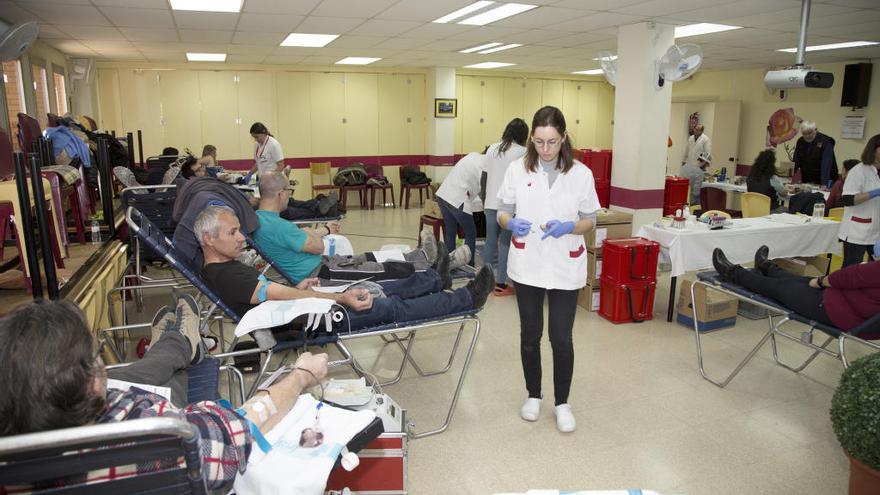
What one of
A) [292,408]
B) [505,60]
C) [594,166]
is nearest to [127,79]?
[505,60]

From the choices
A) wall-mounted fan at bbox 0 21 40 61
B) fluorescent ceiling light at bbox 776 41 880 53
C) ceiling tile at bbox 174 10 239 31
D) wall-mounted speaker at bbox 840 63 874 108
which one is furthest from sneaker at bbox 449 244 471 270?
wall-mounted speaker at bbox 840 63 874 108

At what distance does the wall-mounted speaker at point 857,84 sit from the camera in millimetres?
9047

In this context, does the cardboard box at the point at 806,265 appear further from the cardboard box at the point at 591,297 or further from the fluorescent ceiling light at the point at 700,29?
the fluorescent ceiling light at the point at 700,29

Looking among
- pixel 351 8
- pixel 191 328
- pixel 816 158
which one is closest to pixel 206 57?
pixel 351 8

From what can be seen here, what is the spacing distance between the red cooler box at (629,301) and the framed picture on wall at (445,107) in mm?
7495

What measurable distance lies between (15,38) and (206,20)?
2.11 meters

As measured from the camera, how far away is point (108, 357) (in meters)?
2.93

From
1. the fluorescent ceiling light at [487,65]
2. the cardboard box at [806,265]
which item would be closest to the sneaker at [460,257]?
the cardboard box at [806,265]

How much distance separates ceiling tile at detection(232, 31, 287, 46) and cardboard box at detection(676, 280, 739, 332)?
547 centimetres

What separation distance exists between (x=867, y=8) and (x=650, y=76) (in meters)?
1.85

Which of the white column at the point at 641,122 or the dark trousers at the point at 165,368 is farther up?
the white column at the point at 641,122

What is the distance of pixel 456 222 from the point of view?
5.81 m

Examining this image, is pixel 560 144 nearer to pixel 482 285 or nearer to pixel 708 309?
pixel 482 285

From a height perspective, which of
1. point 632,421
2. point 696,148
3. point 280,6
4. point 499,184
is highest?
point 280,6
